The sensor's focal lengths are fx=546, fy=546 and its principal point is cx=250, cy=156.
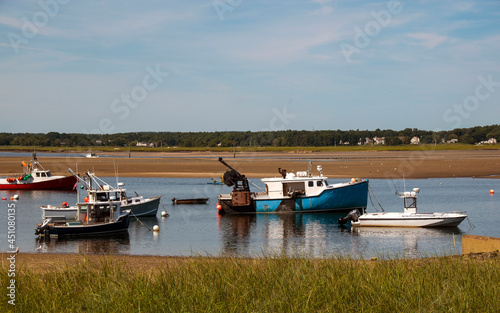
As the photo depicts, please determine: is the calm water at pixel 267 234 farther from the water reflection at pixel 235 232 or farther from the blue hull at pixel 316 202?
the blue hull at pixel 316 202

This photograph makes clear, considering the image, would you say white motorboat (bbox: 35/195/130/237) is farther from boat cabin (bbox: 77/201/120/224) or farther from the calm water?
the calm water

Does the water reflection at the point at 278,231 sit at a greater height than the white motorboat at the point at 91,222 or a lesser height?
lesser

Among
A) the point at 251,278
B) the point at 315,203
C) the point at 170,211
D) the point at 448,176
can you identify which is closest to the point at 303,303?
the point at 251,278

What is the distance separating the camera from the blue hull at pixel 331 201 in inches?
1517

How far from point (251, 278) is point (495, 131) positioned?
197 meters

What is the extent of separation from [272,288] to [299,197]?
28.1 meters

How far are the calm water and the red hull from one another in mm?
10694

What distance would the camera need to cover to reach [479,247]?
16.7 metres

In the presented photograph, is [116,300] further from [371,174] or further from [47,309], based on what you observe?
[371,174]

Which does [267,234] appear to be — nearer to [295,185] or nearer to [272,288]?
[295,185]

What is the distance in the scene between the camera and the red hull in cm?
5894

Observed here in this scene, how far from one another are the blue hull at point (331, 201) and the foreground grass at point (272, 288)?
85.9 feet

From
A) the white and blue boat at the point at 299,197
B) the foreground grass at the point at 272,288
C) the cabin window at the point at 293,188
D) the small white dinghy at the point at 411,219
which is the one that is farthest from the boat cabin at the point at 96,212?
the foreground grass at the point at 272,288

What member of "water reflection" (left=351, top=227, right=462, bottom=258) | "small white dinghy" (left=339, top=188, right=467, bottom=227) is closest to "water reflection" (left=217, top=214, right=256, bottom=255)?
"water reflection" (left=351, top=227, right=462, bottom=258)
